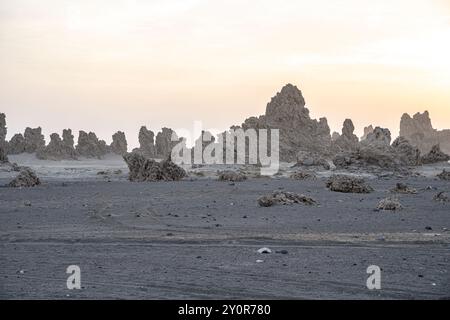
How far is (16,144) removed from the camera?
94.3 metres

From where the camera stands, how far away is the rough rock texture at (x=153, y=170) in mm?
38281

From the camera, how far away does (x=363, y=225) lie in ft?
52.4

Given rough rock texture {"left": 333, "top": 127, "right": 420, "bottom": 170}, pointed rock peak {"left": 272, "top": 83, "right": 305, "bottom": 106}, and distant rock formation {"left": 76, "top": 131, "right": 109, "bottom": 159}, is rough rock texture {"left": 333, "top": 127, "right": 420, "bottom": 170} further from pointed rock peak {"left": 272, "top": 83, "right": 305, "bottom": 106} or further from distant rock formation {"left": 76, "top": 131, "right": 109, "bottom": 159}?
distant rock formation {"left": 76, "top": 131, "right": 109, "bottom": 159}

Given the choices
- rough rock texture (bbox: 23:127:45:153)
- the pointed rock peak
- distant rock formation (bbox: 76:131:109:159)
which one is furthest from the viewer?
distant rock formation (bbox: 76:131:109:159)

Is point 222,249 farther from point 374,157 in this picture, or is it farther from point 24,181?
point 374,157

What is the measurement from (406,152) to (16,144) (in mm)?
61882

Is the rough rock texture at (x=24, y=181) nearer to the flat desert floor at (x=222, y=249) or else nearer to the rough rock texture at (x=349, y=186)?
the flat desert floor at (x=222, y=249)

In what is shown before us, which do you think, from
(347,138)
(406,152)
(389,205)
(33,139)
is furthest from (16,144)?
(389,205)

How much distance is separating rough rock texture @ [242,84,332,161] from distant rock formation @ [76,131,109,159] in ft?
98.0

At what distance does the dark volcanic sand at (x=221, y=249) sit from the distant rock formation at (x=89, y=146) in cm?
7946

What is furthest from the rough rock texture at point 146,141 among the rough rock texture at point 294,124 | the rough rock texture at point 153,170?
the rough rock texture at point 153,170

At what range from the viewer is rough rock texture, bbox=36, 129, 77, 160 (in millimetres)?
92631

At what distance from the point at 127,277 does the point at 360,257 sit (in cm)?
427

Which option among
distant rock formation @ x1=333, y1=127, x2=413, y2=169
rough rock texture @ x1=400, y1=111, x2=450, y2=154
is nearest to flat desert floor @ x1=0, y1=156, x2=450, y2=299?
distant rock formation @ x1=333, y1=127, x2=413, y2=169
